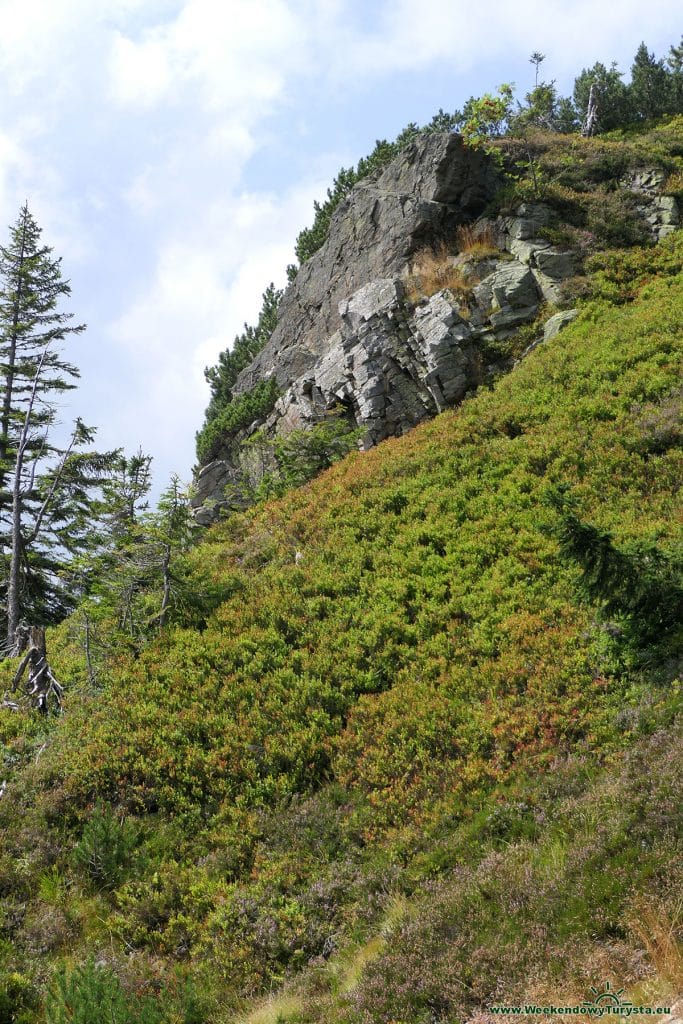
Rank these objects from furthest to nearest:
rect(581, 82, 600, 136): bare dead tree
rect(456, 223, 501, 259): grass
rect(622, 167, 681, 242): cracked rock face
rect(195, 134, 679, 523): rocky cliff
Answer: rect(581, 82, 600, 136): bare dead tree → rect(622, 167, 681, 242): cracked rock face → rect(456, 223, 501, 259): grass → rect(195, 134, 679, 523): rocky cliff

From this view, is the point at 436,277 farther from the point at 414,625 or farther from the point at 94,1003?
the point at 94,1003

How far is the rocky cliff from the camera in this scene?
21.5 meters

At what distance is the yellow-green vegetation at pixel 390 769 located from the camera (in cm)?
561

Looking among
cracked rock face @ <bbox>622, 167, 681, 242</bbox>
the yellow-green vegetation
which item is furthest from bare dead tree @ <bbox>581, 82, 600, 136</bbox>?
the yellow-green vegetation

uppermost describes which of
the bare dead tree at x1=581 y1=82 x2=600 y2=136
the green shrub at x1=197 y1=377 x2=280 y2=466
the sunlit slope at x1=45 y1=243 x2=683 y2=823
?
the bare dead tree at x1=581 y1=82 x2=600 y2=136

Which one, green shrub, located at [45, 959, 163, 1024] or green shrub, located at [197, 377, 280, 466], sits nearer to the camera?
green shrub, located at [45, 959, 163, 1024]

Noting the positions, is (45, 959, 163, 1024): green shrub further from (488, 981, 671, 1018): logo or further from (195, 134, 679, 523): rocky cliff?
(195, 134, 679, 523): rocky cliff

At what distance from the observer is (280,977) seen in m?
6.43

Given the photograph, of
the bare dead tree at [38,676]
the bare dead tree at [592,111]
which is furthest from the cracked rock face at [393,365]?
the bare dead tree at [592,111]

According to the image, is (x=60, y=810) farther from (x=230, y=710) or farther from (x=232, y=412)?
(x=232, y=412)

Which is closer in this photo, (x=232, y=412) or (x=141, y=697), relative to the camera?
(x=141, y=697)

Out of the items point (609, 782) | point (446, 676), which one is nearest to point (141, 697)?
point (446, 676)

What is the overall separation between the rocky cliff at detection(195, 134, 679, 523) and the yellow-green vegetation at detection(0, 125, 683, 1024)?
6.73 meters

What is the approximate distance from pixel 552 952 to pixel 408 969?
1.33m
